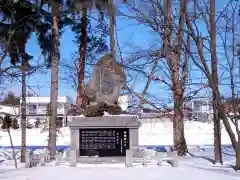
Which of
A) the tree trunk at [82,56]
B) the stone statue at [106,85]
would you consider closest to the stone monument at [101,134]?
the stone statue at [106,85]

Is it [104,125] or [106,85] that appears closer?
[104,125]

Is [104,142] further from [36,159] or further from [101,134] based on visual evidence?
[36,159]

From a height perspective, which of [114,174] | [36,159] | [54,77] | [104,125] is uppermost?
[54,77]

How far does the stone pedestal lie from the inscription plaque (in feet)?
0.26

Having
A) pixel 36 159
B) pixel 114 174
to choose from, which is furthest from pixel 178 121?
pixel 114 174

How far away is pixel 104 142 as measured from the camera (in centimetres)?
1355

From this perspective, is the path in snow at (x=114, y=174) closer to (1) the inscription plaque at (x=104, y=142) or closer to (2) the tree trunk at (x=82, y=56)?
(1) the inscription plaque at (x=104, y=142)

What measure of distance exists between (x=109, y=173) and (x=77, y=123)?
3.23 metres

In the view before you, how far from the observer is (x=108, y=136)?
1358 cm

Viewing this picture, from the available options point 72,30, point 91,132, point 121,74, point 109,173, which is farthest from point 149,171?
point 72,30

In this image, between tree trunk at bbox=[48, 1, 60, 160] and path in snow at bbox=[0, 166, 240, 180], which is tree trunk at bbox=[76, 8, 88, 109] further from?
path in snow at bbox=[0, 166, 240, 180]

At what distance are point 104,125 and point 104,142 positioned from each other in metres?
0.59

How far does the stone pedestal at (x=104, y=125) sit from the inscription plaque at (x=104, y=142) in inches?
3.1

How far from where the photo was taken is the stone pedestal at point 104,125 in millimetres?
13609
